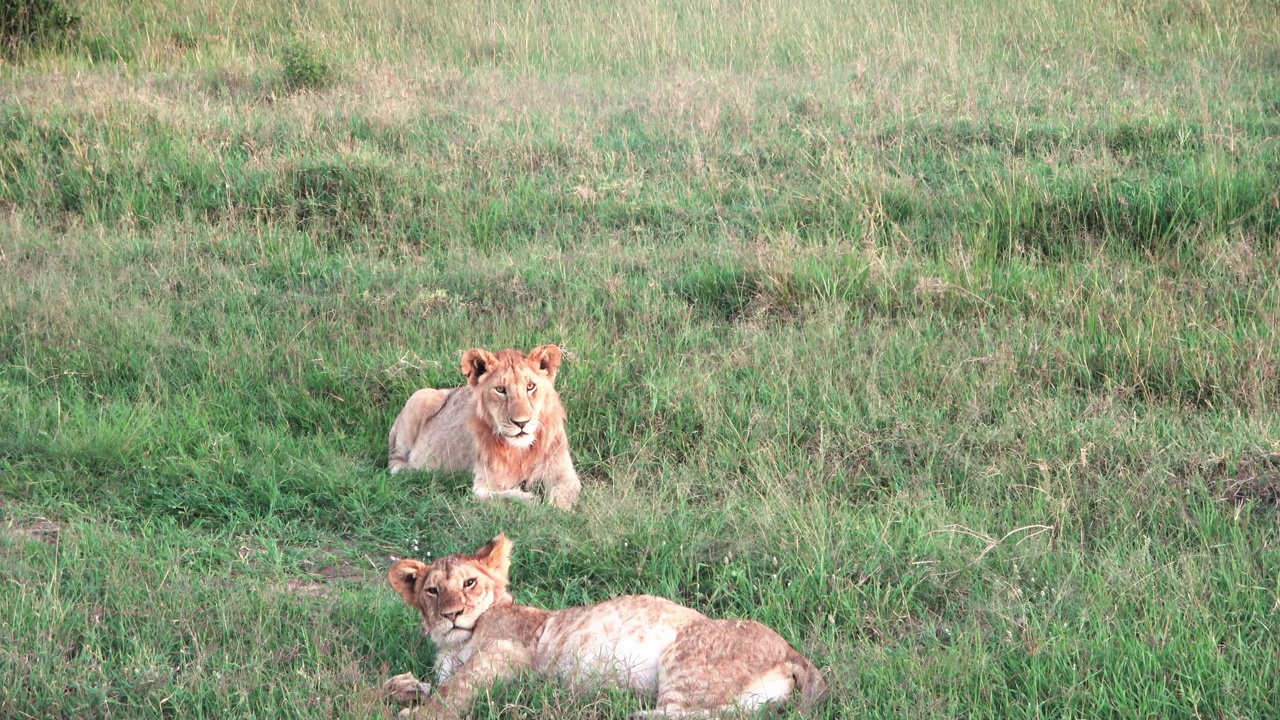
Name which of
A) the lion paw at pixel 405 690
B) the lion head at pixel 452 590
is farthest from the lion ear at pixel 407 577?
the lion paw at pixel 405 690

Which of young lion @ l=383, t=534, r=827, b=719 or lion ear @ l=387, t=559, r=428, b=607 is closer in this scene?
young lion @ l=383, t=534, r=827, b=719

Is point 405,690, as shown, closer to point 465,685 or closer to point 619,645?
point 465,685

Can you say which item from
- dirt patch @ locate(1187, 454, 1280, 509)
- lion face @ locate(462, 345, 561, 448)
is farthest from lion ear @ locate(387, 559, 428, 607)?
dirt patch @ locate(1187, 454, 1280, 509)

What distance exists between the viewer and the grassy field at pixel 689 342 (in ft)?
14.7

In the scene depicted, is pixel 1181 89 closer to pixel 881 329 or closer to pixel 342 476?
pixel 881 329

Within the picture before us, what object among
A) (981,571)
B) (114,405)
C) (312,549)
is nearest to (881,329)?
(981,571)

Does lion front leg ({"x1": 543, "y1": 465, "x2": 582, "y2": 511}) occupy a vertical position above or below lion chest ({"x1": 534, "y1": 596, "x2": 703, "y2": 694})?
below

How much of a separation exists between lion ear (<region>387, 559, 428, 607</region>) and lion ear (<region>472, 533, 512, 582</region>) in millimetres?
205

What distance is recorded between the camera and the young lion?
391 cm

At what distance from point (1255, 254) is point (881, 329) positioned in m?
2.37

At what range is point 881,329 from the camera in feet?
24.1

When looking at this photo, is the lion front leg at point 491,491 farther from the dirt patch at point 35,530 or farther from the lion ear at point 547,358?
the dirt patch at point 35,530

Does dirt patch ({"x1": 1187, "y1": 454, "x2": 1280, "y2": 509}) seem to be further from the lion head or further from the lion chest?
the lion head

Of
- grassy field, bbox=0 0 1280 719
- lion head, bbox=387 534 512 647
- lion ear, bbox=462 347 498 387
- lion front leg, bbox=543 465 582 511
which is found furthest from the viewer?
lion ear, bbox=462 347 498 387
